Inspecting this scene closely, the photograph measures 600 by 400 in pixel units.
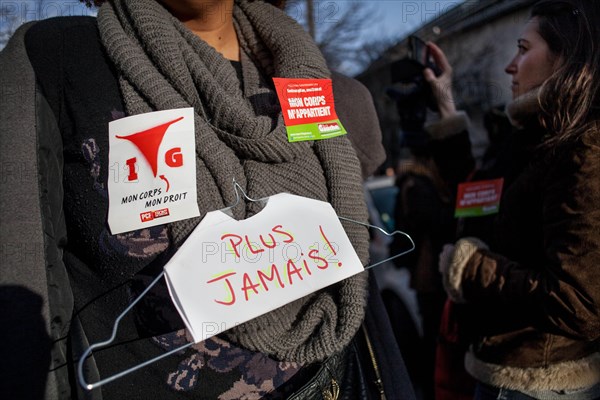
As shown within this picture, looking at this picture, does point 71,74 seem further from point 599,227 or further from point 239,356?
point 599,227

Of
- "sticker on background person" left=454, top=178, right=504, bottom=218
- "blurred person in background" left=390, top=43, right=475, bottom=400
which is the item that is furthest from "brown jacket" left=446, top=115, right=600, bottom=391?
"blurred person in background" left=390, top=43, right=475, bottom=400

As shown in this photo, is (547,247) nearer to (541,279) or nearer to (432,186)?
(541,279)

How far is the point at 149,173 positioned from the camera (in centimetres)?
87

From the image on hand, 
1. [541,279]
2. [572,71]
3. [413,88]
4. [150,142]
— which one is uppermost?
[413,88]

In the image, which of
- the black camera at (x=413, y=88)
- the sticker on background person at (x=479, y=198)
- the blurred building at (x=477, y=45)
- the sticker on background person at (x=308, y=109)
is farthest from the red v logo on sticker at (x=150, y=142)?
the blurred building at (x=477, y=45)

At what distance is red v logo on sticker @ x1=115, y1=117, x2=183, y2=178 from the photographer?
88 centimetres

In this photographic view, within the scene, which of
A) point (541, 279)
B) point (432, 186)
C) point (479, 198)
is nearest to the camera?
point (541, 279)

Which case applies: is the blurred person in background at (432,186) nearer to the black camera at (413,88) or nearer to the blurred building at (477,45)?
the black camera at (413,88)

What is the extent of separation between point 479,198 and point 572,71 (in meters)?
0.62

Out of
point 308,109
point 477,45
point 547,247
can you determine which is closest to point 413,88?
point 547,247

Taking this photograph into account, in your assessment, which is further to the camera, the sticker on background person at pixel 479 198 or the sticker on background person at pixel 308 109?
the sticker on background person at pixel 479 198

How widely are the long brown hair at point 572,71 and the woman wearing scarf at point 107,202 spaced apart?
78 cm

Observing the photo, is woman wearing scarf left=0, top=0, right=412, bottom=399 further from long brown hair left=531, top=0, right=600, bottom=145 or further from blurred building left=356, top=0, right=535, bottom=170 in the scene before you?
blurred building left=356, top=0, right=535, bottom=170

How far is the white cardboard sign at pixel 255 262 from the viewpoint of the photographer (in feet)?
2.53
